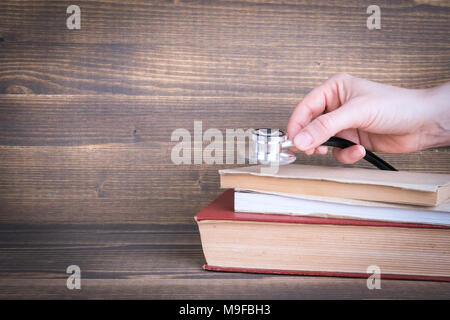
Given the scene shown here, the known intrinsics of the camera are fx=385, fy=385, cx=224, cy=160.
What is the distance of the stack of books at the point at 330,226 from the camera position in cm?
57

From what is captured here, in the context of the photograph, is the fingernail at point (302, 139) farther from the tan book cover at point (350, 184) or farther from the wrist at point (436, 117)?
the wrist at point (436, 117)

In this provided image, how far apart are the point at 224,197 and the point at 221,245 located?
0.13 m

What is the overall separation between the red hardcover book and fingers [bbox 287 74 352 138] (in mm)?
285

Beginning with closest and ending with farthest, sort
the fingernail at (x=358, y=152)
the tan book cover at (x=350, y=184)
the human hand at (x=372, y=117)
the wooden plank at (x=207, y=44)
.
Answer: the tan book cover at (x=350, y=184) → the human hand at (x=372, y=117) → the fingernail at (x=358, y=152) → the wooden plank at (x=207, y=44)

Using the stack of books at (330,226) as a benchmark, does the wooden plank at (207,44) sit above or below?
above

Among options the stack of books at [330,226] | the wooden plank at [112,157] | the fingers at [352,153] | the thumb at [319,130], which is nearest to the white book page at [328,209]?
the stack of books at [330,226]

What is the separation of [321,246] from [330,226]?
1.4 inches

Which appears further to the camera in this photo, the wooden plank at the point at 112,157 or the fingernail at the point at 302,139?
the wooden plank at the point at 112,157

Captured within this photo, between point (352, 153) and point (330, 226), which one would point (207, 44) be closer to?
point (352, 153)

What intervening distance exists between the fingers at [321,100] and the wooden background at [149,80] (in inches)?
4.1

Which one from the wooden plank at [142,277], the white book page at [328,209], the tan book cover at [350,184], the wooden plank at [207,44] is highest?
the wooden plank at [207,44]

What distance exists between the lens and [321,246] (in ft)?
1.99

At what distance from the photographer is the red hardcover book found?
1.91 feet

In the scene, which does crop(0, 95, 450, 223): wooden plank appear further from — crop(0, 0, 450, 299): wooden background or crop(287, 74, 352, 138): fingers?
crop(287, 74, 352, 138): fingers
